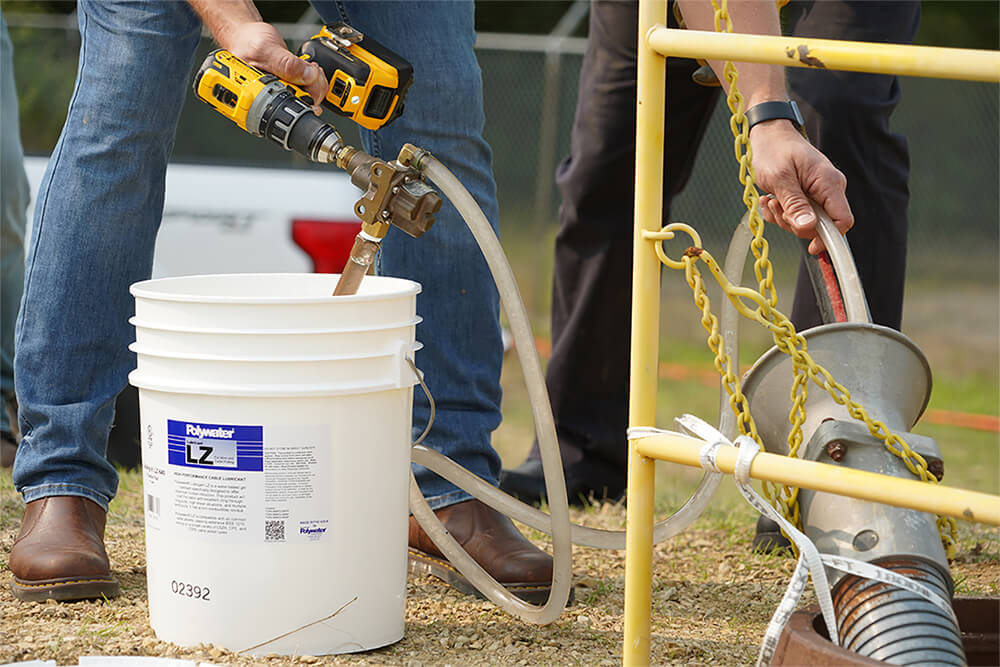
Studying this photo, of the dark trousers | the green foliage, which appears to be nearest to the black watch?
Result: the dark trousers

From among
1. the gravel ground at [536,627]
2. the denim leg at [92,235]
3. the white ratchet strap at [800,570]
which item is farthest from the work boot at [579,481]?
the white ratchet strap at [800,570]

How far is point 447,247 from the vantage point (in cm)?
212

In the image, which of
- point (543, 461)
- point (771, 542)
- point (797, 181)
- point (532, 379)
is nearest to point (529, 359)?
point (532, 379)

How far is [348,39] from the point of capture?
1.86m

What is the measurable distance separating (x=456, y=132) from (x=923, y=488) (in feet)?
3.82

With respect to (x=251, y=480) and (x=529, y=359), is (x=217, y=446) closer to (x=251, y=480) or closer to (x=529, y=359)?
(x=251, y=480)

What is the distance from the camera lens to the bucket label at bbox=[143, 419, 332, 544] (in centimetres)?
155

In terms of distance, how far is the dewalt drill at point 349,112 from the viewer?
175 cm

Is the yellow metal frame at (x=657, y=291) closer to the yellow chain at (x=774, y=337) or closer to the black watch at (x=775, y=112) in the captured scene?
the yellow chain at (x=774, y=337)

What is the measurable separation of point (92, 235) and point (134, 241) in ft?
0.25

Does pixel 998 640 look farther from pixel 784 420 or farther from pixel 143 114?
pixel 143 114

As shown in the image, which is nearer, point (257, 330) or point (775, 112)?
point (257, 330)

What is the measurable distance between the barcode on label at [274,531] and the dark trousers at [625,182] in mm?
1338

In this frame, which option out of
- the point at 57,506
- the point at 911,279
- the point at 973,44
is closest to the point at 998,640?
the point at 57,506
